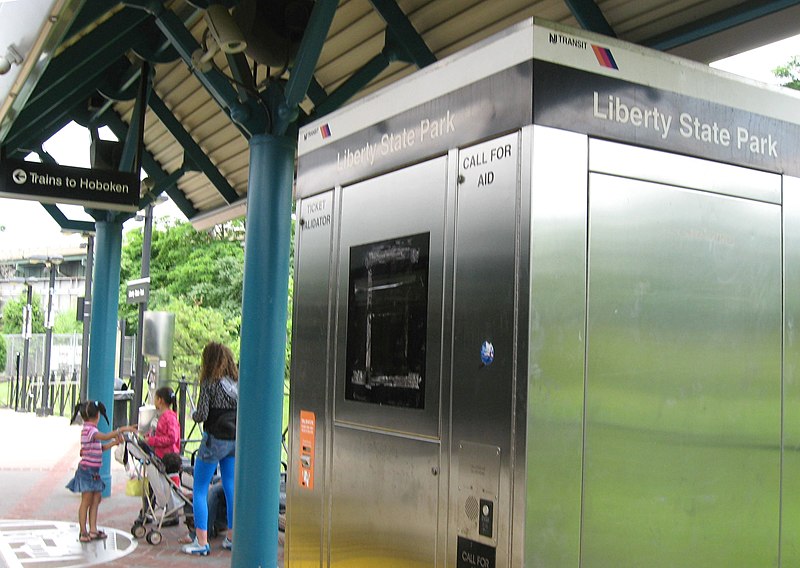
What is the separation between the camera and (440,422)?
9.62 feet

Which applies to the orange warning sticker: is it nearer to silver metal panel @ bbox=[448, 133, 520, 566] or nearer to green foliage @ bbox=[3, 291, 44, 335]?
silver metal panel @ bbox=[448, 133, 520, 566]

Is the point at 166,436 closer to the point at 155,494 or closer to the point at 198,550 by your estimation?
the point at 155,494

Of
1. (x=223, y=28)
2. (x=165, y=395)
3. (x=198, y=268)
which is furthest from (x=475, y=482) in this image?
(x=198, y=268)

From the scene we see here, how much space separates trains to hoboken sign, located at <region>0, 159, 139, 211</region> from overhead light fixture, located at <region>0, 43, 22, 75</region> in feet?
9.36

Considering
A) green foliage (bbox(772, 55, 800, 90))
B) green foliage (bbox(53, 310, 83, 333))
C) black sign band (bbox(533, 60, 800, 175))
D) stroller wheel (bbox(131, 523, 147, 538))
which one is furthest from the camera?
green foliage (bbox(53, 310, 83, 333))

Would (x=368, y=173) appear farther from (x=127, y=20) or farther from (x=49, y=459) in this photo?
(x=49, y=459)

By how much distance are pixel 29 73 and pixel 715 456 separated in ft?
15.5

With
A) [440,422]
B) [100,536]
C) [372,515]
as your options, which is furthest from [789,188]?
[100,536]

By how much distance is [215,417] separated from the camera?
7.39m

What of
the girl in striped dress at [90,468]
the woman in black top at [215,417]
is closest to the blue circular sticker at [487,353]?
the woman in black top at [215,417]

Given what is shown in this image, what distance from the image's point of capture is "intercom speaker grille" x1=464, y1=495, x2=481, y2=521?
107 inches

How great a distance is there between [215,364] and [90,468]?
5.84 ft

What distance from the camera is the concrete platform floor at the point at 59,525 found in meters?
7.68

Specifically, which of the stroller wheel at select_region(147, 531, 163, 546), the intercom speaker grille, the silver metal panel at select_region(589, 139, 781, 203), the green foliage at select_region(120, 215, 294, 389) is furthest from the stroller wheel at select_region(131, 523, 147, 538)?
the green foliage at select_region(120, 215, 294, 389)
